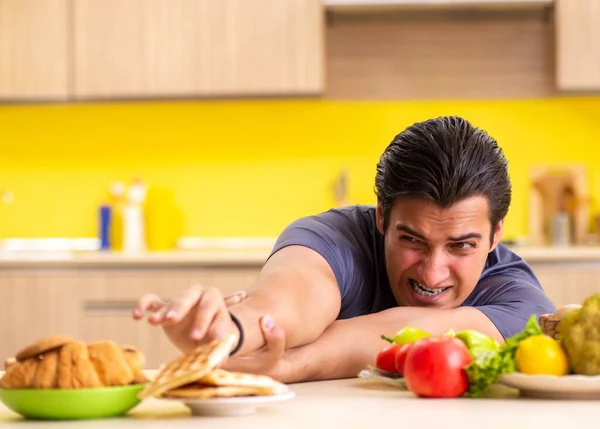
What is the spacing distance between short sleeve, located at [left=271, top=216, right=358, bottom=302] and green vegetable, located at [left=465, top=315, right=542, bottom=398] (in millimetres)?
625

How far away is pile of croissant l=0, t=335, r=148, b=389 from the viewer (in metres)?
1.14

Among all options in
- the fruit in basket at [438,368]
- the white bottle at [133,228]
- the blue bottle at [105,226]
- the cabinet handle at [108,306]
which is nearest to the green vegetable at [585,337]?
the fruit in basket at [438,368]

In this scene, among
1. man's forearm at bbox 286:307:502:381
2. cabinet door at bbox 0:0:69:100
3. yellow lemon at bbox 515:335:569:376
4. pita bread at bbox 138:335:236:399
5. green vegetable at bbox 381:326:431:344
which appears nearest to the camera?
pita bread at bbox 138:335:236:399

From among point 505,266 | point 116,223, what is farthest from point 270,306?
point 116,223

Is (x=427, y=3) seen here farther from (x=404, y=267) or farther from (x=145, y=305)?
(x=145, y=305)

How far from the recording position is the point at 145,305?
118 centimetres

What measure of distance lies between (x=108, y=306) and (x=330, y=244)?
2.13m

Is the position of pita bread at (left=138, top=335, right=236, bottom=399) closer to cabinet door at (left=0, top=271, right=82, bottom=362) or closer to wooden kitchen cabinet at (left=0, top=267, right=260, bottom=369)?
wooden kitchen cabinet at (left=0, top=267, right=260, bottom=369)

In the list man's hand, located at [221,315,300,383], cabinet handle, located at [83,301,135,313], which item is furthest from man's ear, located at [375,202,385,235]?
cabinet handle, located at [83,301,135,313]

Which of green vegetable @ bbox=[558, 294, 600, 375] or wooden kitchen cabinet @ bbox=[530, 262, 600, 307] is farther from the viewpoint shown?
wooden kitchen cabinet @ bbox=[530, 262, 600, 307]

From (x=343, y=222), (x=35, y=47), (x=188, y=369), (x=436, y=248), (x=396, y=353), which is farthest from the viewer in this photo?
(x=35, y=47)

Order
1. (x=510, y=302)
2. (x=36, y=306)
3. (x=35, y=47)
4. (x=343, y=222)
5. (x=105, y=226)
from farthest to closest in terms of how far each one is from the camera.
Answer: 1. (x=105, y=226)
2. (x=35, y=47)
3. (x=36, y=306)
4. (x=343, y=222)
5. (x=510, y=302)

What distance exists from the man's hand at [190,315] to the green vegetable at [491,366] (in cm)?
33

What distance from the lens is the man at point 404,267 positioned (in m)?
1.70
